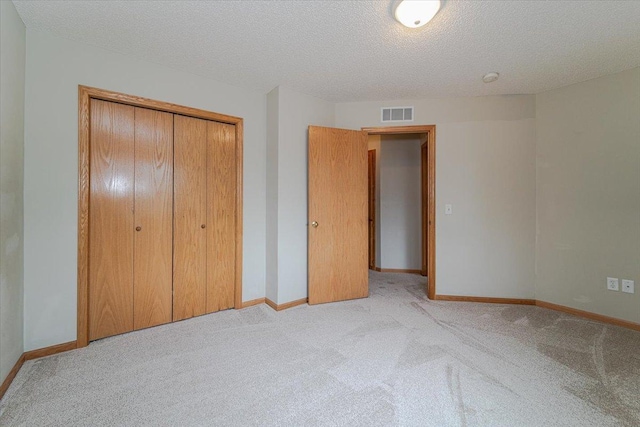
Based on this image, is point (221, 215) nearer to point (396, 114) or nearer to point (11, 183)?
point (11, 183)

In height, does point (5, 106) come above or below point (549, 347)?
above

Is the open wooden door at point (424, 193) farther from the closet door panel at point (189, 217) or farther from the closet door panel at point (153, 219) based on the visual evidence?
the closet door panel at point (153, 219)

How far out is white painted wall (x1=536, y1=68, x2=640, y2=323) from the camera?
96.8 inches

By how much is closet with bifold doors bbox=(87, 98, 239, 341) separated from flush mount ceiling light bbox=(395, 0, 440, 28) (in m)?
1.89

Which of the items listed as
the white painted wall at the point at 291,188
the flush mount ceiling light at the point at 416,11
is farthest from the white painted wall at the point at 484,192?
the flush mount ceiling light at the point at 416,11

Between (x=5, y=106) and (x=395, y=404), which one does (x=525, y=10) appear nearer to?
(x=395, y=404)

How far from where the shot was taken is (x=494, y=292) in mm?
3096

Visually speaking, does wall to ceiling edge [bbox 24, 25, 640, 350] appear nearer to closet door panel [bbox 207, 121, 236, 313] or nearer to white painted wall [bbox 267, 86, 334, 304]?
white painted wall [bbox 267, 86, 334, 304]

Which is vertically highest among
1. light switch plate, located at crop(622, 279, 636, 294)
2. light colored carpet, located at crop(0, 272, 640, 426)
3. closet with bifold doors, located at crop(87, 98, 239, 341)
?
closet with bifold doors, located at crop(87, 98, 239, 341)

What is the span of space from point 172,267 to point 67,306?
74 centimetres

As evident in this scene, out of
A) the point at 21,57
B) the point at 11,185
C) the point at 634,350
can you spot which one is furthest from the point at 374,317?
the point at 21,57

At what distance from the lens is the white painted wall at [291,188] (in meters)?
2.88

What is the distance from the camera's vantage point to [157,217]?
243cm

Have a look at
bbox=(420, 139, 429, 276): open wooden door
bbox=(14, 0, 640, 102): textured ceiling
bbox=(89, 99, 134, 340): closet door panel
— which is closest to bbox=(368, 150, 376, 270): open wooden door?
bbox=(420, 139, 429, 276): open wooden door
